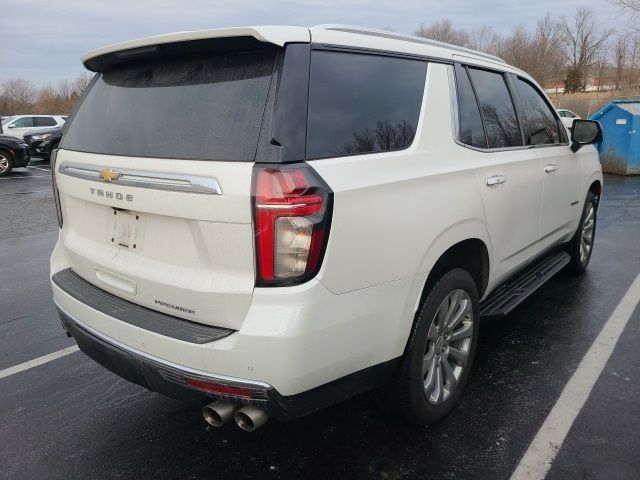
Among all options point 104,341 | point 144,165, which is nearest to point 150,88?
point 144,165

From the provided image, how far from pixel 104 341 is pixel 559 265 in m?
3.50

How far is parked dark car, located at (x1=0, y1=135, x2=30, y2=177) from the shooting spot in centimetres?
1541

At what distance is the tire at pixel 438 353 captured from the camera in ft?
8.50

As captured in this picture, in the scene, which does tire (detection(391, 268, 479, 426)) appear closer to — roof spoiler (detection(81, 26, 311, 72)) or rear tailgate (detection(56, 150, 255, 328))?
rear tailgate (detection(56, 150, 255, 328))

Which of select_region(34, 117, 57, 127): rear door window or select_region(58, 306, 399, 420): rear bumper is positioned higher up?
select_region(34, 117, 57, 127): rear door window

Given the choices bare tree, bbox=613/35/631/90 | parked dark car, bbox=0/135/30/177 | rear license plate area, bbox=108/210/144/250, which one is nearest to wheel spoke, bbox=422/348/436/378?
rear license plate area, bbox=108/210/144/250

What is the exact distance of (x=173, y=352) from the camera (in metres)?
2.21

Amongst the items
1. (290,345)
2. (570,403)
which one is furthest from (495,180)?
(290,345)

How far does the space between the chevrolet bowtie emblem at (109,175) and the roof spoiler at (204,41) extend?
1.85 feet

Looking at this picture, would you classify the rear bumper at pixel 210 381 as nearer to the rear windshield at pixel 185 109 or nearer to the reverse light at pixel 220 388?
the reverse light at pixel 220 388

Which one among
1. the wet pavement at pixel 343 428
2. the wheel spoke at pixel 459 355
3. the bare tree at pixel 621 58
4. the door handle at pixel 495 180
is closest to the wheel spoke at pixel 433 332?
the wheel spoke at pixel 459 355

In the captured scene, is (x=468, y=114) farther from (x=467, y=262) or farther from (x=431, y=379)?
(x=431, y=379)

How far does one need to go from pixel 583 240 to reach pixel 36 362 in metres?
4.79

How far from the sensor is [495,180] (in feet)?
10.3
